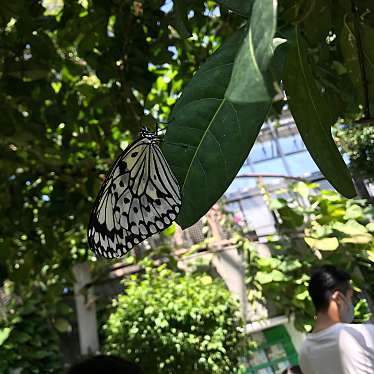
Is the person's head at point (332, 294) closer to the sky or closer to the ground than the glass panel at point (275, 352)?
closer to the sky

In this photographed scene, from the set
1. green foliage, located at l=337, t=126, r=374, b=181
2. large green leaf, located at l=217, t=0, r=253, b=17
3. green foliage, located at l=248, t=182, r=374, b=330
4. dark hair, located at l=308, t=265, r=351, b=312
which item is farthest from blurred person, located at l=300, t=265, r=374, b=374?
green foliage, located at l=248, t=182, r=374, b=330

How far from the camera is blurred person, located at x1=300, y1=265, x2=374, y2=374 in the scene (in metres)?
1.59

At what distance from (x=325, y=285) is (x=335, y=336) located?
0.32 m

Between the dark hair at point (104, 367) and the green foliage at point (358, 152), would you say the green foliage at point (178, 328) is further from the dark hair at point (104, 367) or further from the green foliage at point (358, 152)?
the dark hair at point (104, 367)

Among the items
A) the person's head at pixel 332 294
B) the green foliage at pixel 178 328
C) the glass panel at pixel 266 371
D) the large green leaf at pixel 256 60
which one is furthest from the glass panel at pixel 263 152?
the large green leaf at pixel 256 60

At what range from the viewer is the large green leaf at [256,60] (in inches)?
9.8

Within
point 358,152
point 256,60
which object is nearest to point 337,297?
point 358,152

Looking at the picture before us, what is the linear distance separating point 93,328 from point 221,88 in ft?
12.5

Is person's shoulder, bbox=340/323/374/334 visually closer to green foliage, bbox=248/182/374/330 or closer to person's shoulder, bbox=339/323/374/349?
person's shoulder, bbox=339/323/374/349

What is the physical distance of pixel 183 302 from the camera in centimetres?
338

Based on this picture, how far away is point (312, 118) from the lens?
0.41m

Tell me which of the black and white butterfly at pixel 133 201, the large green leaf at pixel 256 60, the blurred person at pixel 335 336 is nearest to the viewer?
the large green leaf at pixel 256 60

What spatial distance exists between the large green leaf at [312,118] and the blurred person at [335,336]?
4.40 feet

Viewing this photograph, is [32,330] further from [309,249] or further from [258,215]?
[309,249]
